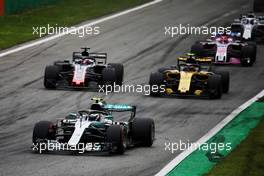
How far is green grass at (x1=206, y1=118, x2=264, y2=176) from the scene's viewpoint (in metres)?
24.0

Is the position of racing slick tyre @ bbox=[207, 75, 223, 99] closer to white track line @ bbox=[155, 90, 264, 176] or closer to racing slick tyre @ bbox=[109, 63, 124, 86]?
white track line @ bbox=[155, 90, 264, 176]

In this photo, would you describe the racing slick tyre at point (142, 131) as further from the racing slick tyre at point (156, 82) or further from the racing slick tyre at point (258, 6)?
the racing slick tyre at point (258, 6)

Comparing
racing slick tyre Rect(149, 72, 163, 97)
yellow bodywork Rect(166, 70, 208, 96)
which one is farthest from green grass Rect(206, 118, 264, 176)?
racing slick tyre Rect(149, 72, 163, 97)

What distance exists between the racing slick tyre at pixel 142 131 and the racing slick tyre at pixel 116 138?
4.41 feet

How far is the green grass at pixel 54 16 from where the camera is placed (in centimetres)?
5200

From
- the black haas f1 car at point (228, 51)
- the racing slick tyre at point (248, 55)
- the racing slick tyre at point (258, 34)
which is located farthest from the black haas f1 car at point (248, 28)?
the racing slick tyre at point (248, 55)

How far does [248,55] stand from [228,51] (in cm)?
88

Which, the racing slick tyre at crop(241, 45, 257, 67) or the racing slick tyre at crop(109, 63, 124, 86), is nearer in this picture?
the racing slick tyre at crop(109, 63, 124, 86)

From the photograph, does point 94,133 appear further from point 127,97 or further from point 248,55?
point 248,55

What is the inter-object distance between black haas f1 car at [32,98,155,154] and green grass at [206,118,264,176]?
2360 mm

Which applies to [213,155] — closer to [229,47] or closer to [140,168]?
[140,168]

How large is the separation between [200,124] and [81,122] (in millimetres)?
5965

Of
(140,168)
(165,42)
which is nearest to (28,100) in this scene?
(140,168)

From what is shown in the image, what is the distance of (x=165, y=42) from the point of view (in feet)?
167
